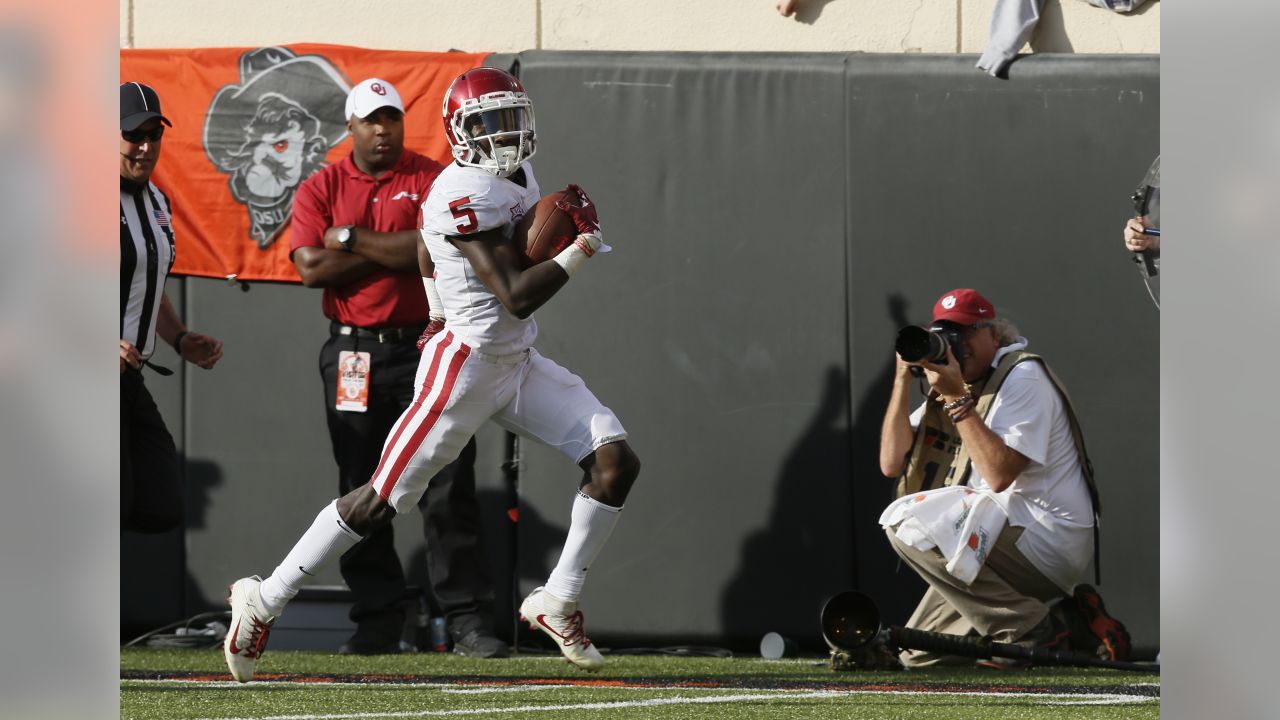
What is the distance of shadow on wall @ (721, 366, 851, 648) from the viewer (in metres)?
6.43

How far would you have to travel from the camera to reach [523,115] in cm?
521

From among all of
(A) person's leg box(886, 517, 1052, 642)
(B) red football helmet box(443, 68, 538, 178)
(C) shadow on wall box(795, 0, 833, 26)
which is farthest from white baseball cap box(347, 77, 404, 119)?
(A) person's leg box(886, 517, 1052, 642)

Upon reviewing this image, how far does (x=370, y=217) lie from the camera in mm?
6359

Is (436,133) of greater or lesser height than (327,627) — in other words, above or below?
above

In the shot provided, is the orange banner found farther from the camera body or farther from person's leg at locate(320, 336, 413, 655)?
the camera body

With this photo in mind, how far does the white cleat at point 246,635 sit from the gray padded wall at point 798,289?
1853mm

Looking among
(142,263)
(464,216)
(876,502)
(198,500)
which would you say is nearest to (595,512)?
(464,216)

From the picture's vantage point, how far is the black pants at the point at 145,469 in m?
5.77

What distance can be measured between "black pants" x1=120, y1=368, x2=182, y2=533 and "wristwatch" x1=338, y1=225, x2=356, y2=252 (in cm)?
93
